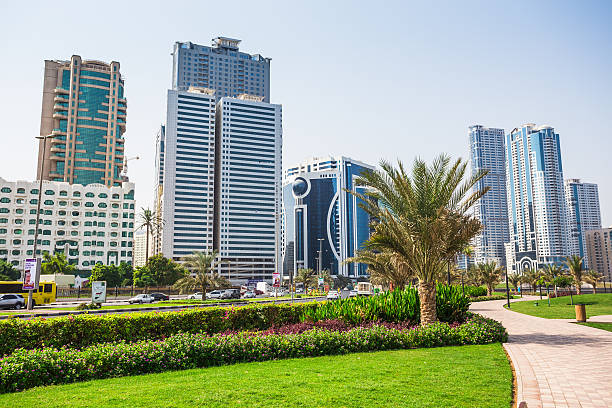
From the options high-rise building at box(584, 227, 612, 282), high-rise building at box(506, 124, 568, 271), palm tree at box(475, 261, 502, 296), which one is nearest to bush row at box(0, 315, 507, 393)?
palm tree at box(475, 261, 502, 296)

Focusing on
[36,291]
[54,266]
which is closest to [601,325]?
[36,291]

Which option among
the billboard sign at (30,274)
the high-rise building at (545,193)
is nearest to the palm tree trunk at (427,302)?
the billboard sign at (30,274)

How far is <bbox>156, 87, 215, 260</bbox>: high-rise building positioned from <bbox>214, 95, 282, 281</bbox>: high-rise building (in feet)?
13.6

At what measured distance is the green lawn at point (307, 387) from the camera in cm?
727

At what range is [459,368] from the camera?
32.1 feet

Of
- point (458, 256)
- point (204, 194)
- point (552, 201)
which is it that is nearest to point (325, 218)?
point (204, 194)

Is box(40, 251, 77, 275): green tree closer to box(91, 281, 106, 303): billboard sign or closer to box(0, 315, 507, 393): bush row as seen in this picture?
box(91, 281, 106, 303): billboard sign

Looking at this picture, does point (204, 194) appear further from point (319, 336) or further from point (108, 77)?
point (319, 336)

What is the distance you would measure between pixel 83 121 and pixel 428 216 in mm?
131573

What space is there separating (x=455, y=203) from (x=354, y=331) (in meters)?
6.93

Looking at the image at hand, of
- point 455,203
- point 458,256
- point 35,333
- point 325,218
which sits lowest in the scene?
point 35,333

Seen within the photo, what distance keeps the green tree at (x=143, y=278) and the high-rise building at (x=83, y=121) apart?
2357 inches

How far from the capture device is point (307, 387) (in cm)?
817

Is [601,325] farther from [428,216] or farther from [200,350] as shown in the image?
[200,350]
